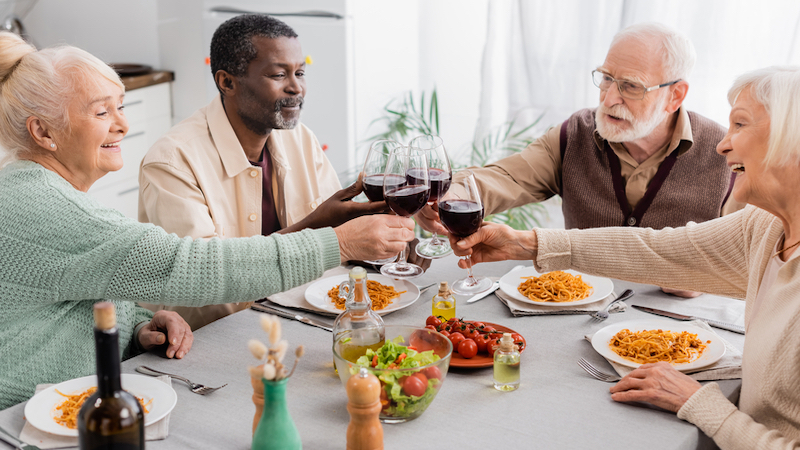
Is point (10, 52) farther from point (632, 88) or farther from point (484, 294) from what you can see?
point (632, 88)

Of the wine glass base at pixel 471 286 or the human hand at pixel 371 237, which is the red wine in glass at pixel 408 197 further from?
the wine glass base at pixel 471 286

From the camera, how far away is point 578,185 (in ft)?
8.16

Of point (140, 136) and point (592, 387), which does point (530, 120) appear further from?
point (592, 387)

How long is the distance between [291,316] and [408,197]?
442 millimetres

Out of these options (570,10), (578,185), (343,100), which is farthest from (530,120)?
(578,185)

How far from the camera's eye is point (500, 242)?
70.7 inches

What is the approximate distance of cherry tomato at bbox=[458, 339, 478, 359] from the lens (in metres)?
1.43

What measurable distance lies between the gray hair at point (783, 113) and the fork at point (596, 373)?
0.52 m

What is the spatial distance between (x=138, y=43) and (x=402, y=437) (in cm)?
377

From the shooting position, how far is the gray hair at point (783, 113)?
1.29 meters

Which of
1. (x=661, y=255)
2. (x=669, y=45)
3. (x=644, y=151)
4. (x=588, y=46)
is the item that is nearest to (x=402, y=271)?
(x=661, y=255)

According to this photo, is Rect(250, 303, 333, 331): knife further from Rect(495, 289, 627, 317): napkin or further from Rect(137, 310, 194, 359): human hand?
Rect(495, 289, 627, 317): napkin

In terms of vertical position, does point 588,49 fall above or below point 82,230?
above

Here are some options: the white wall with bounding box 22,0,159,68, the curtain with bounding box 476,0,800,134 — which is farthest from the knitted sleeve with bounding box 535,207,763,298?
the white wall with bounding box 22,0,159,68
